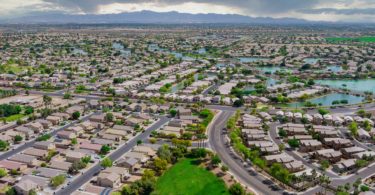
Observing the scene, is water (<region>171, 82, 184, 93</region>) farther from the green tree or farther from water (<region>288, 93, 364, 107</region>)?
water (<region>288, 93, 364, 107</region>)

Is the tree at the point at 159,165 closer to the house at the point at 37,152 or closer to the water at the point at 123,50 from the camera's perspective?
the house at the point at 37,152

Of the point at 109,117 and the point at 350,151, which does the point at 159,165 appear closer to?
the point at 109,117

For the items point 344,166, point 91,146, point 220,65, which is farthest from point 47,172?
point 220,65

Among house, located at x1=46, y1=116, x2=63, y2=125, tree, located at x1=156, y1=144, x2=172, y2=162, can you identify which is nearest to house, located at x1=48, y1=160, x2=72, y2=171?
tree, located at x1=156, y1=144, x2=172, y2=162

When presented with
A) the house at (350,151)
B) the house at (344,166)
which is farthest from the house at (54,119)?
the house at (350,151)

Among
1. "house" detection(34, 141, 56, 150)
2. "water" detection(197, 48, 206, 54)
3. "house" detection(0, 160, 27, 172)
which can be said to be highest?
"water" detection(197, 48, 206, 54)

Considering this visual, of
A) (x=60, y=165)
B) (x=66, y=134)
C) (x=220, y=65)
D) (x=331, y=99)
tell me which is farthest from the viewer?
(x=220, y=65)
